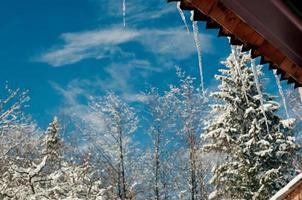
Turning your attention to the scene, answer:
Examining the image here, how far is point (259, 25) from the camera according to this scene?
1950 millimetres

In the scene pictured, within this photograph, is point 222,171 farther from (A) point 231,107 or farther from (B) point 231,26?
(B) point 231,26

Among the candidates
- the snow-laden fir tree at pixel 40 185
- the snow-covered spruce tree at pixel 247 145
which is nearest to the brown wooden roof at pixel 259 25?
the snow-laden fir tree at pixel 40 185

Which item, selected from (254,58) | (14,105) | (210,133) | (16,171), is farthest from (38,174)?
(210,133)

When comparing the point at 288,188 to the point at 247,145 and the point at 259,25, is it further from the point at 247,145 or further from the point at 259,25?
the point at 247,145

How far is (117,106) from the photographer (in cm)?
2847

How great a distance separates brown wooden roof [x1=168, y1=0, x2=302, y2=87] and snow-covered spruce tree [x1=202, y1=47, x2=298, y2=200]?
17.7 metres

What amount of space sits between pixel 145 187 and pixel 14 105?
1346 centimetres

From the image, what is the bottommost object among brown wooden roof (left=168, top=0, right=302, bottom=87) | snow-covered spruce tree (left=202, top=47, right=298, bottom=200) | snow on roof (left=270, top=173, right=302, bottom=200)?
snow on roof (left=270, top=173, right=302, bottom=200)

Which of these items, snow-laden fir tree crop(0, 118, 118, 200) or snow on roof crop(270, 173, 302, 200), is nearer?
snow on roof crop(270, 173, 302, 200)

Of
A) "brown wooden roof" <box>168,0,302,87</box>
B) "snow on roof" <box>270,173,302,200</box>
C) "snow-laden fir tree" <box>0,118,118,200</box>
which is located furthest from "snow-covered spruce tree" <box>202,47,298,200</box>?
"brown wooden roof" <box>168,0,302,87</box>

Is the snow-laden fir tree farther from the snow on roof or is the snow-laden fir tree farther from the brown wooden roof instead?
the brown wooden roof

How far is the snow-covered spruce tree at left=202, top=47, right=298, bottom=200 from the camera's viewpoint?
19781 millimetres

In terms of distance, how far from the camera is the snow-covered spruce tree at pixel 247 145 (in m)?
19.8

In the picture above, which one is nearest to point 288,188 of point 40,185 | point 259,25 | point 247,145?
point 259,25
